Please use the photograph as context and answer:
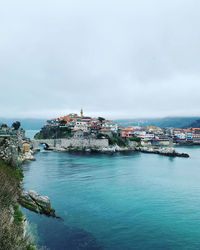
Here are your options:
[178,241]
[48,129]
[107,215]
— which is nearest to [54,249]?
[107,215]

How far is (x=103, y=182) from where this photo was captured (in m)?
28.2

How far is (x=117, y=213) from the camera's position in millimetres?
17516

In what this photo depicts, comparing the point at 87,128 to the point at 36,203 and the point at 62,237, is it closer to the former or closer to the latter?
the point at 36,203

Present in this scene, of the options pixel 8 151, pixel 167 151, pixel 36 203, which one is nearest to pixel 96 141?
pixel 167 151

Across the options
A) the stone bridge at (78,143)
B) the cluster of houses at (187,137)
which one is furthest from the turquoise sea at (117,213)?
the cluster of houses at (187,137)

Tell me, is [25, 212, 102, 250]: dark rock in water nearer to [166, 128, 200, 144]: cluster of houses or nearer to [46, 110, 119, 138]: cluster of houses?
[46, 110, 119, 138]: cluster of houses

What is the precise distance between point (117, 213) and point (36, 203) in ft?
22.3

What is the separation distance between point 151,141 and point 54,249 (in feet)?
265

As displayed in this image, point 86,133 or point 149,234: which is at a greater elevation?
point 86,133

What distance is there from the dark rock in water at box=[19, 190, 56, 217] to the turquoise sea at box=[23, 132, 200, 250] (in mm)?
628

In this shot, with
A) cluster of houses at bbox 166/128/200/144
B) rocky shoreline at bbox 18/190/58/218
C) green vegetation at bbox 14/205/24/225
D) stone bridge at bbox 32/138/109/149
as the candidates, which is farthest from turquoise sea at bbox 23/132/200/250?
cluster of houses at bbox 166/128/200/144

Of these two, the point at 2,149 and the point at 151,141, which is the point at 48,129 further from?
the point at 2,149

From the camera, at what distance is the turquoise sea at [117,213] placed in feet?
43.4

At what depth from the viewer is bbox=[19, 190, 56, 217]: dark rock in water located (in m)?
16.7
